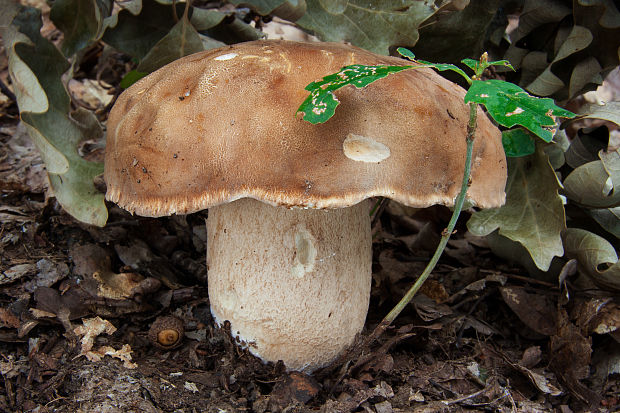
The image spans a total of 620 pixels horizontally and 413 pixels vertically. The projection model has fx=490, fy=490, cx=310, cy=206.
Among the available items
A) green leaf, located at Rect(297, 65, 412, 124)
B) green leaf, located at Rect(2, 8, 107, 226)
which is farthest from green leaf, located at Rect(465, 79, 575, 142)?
green leaf, located at Rect(2, 8, 107, 226)

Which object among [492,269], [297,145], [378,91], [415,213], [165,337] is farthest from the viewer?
[415,213]

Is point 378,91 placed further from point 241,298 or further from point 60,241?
point 60,241

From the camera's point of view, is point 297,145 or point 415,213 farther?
point 415,213

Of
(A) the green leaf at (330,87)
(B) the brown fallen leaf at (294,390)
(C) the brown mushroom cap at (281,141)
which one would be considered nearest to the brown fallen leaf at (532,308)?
(C) the brown mushroom cap at (281,141)

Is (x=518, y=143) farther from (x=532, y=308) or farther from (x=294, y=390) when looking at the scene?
(x=294, y=390)

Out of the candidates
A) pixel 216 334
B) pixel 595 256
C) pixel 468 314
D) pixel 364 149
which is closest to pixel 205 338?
pixel 216 334

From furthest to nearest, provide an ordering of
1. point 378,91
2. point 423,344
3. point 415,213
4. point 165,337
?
1. point 415,213
2. point 423,344
3. point 165,337
4. point 378,91

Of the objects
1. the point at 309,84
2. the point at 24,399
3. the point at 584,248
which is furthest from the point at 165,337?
the point at 584,248

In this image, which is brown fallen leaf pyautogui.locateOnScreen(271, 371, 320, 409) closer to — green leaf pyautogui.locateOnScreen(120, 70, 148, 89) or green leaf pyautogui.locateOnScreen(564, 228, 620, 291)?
green leaf pyautogui.locateOnScreen(564, 228, 620, 291)
